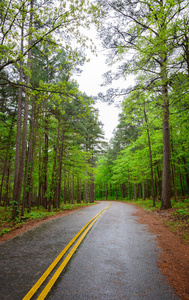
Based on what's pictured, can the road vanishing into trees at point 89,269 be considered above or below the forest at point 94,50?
below

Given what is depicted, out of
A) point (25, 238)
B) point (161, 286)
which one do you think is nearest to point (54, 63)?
point (25, 238)

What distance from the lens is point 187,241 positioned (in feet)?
17.9

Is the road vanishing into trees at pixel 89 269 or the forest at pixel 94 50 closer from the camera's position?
the road vanishing into trees at pixel 89 269

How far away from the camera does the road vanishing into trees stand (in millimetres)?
2742

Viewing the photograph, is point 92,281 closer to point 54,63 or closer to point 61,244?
point 61,244

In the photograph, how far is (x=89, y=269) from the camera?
3.55 metres

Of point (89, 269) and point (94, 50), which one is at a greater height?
point (94, 50)

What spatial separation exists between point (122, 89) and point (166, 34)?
370cm

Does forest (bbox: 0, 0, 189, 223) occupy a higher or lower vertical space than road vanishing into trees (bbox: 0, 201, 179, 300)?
higher

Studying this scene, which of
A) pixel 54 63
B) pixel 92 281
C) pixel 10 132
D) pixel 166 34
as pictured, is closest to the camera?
pixel 92 281

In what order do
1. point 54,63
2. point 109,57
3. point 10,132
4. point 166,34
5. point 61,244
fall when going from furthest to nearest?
1. point 10,132
2. point 54,63
3. point 109,57
4. point 166,34
5. point 61,244

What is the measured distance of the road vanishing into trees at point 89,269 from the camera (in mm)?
2742

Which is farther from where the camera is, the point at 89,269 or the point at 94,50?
the point at 94,50

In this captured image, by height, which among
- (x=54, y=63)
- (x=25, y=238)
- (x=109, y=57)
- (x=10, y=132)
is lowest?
(x=25, y=238)
